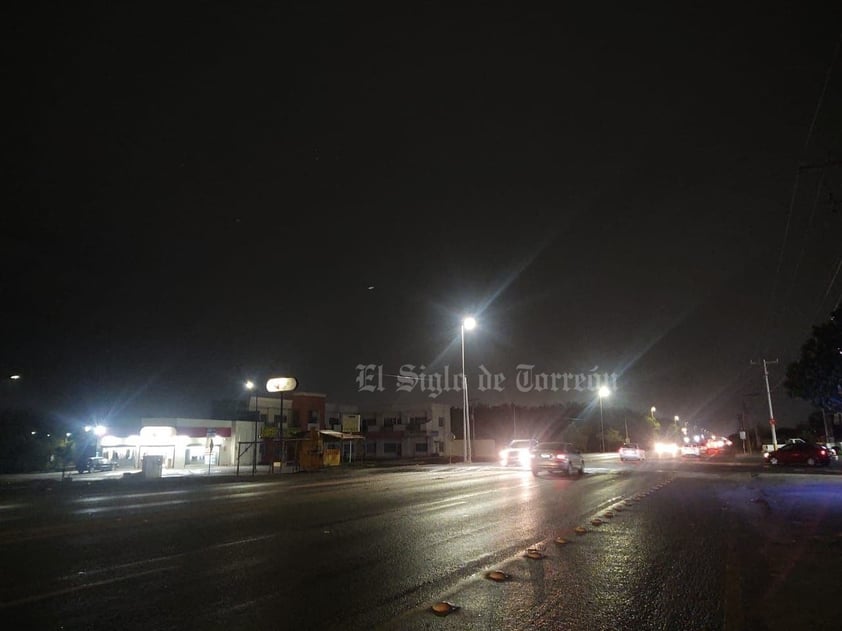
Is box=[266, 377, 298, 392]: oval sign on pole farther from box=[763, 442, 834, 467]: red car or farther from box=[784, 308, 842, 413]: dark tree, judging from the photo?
box=[784, 308, 842, 413]: dark tree

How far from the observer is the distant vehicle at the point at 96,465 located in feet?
116

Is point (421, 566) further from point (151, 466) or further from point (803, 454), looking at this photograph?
point (803, 454)

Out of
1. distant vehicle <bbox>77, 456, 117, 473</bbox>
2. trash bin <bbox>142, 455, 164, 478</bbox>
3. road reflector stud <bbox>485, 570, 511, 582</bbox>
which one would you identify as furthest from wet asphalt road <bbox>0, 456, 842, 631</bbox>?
distant vehicle <bbox>77, 456, 117, 473</bbox>

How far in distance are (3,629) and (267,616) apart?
2.12 meters

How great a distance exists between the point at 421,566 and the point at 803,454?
35.3 m

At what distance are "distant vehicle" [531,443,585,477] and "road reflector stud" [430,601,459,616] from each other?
61.9ft

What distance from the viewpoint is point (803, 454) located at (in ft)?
111

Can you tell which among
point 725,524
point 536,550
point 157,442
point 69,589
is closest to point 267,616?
point 69,589

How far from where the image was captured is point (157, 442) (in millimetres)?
42250

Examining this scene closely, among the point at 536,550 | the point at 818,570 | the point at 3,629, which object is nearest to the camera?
the point at 3,629

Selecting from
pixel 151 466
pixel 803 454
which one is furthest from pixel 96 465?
pixel 803 454

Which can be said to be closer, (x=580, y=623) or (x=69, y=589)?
(x=580, y=623)

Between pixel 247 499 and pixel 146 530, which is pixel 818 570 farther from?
pixel 247 499

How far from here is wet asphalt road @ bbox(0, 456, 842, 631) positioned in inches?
199
